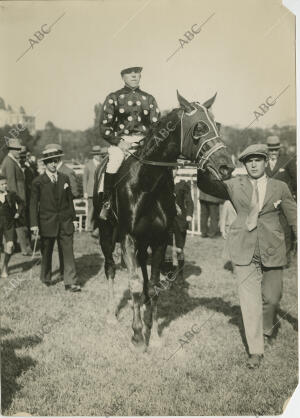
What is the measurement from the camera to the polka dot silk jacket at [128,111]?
560 cm

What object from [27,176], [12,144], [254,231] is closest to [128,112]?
[254,231]

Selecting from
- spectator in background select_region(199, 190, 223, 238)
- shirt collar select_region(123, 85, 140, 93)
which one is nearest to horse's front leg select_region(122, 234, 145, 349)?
shirt collar select_region(123, 85, 140, 93)

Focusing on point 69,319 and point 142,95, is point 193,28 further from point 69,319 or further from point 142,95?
point 69,319

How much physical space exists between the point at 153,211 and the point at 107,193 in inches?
35.1

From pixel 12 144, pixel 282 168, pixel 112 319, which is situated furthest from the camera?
pixel 12 144

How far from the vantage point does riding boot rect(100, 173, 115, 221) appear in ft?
18.5

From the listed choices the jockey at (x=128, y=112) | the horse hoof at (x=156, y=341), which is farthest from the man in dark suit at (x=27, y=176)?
the horse hoof at (x=156, y=341)

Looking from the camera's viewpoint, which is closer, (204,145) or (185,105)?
(204,145)

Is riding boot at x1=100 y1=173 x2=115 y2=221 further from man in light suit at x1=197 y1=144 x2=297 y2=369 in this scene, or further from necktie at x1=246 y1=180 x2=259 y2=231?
necktie at x1=246 y1=180 x2=259 y2=231

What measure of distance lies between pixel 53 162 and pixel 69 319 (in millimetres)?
2738

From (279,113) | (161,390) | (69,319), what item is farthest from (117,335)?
(279,113)

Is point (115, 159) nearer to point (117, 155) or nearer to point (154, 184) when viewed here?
point (117, 155)

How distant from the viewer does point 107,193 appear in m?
5.83

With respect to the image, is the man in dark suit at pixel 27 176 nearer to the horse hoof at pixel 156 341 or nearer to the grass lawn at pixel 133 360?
the grass lawn at pixel 133 360
